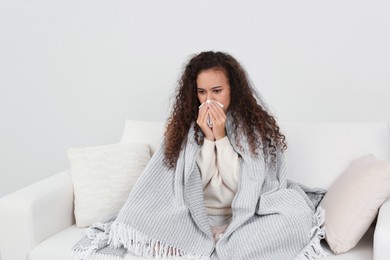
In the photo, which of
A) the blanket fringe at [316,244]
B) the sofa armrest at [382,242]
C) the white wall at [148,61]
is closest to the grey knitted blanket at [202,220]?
the blanket fringe at [316,244]

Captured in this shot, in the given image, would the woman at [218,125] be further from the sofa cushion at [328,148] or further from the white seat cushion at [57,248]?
the white seat cushion at [57,248]

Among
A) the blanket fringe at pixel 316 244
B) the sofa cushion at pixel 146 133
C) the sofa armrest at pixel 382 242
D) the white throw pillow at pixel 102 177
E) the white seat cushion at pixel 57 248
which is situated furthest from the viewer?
the sofa cushion at pixel 146 133

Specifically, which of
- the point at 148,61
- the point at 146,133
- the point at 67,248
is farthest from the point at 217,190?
the point at 148,61

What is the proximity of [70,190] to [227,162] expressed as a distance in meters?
0.67

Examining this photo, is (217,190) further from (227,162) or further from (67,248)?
(67,248)

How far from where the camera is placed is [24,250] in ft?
8.14

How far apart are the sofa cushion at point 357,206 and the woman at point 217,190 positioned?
0.06 metres

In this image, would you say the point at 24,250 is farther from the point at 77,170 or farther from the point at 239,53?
the point at 239,53

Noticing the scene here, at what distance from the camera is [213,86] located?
2521 millimetres

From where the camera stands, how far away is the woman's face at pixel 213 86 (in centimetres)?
252

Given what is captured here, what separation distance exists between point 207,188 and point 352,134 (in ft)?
1.98

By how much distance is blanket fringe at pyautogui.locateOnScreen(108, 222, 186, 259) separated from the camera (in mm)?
2328

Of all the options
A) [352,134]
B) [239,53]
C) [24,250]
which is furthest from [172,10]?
[24,250]

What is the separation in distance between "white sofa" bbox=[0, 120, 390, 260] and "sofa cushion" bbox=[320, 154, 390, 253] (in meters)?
0.07
